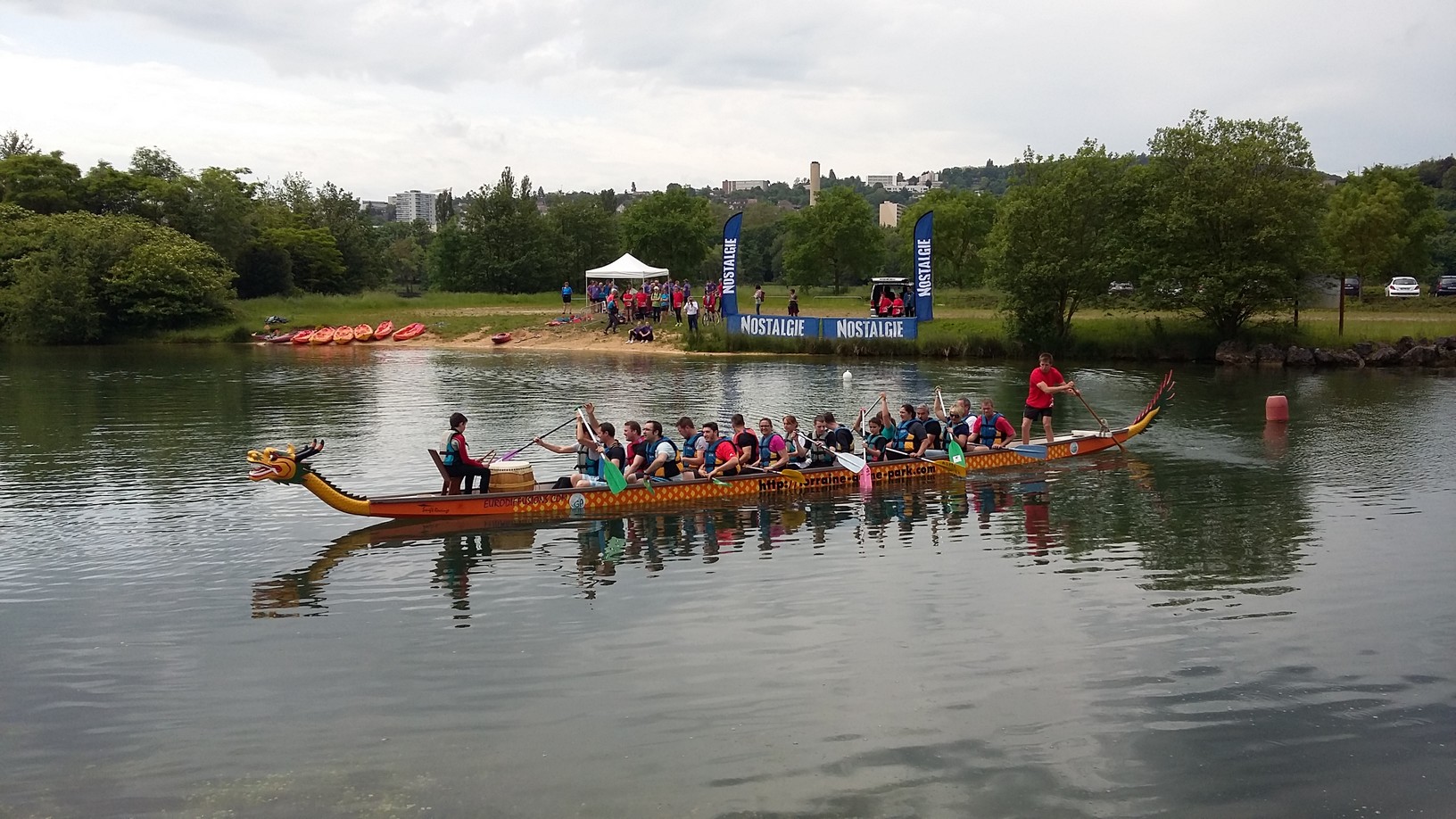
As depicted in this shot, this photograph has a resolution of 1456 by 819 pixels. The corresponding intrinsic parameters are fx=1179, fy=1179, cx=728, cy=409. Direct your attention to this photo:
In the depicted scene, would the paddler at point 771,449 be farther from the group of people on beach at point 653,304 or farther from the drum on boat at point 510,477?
the group of people on beach at point 653,304

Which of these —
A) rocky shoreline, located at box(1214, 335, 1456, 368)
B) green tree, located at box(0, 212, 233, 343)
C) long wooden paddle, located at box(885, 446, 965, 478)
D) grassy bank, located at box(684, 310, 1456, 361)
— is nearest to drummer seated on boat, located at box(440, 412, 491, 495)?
long wooden paddle, located at box(885, 446, 965, 478)

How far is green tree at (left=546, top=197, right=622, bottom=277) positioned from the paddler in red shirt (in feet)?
195

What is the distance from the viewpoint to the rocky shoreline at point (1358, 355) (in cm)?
4109

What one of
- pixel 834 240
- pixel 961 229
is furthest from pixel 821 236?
pixel 961 229

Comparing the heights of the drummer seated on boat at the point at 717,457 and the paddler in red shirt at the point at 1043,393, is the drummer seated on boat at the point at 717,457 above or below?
below

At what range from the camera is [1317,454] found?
2375 centimetres

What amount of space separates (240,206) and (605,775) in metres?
69.1

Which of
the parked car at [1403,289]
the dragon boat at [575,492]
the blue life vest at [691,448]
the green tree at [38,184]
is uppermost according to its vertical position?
the green tree at [38,184]

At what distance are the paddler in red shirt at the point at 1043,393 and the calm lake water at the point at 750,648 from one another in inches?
51.3

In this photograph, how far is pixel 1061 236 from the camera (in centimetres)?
4484

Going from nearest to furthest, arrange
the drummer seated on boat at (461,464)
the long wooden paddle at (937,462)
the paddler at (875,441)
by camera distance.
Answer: the drummer seated on boat at (461,464), the long wooden paddle at (937,462), the paddler at (875,441)

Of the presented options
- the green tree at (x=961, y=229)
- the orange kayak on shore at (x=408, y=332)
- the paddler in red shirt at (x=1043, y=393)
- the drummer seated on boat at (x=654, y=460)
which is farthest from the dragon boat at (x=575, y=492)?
the green tree at (x=961, y=229)

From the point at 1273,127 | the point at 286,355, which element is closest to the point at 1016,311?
the point at 1273,127

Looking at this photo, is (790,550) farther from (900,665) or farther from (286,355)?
(286,355)
